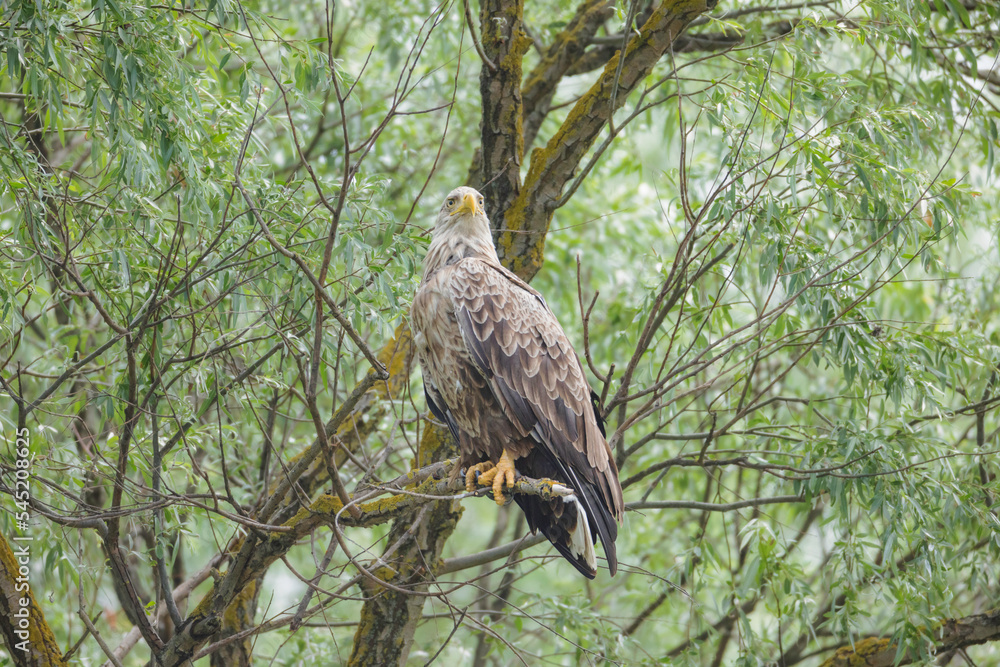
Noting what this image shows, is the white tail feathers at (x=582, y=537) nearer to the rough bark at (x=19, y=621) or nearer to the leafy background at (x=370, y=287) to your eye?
the leafy background at (x=370, y=287)

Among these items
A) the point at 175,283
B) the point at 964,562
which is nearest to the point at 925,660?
the point at 964,562

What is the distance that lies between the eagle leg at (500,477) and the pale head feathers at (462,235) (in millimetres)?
1124

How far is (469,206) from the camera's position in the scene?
4297 mm

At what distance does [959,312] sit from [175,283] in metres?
5.27

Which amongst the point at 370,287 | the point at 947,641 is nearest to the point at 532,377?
the point at 370,287

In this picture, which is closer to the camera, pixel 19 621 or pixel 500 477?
pixel 19 621

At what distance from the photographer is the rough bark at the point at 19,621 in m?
3.57

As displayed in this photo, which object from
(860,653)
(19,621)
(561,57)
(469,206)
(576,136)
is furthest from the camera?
(561,57)

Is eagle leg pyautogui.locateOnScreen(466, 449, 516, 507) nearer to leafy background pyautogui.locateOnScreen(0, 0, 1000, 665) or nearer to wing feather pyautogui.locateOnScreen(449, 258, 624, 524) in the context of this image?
wing feather pyautogui.locateOnScreen(449, 258, 624, 524)

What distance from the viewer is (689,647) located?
504 centimetres

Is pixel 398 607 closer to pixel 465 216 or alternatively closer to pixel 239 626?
pixel 239 626

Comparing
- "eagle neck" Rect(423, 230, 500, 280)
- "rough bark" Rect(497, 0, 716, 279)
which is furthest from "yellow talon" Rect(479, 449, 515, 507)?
"rough bark" Rect(497, 0, 716, 279)

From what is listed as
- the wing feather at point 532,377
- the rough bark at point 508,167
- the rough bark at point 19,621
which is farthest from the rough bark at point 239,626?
the wing feather at point 532,377

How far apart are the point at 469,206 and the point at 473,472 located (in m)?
1.41
